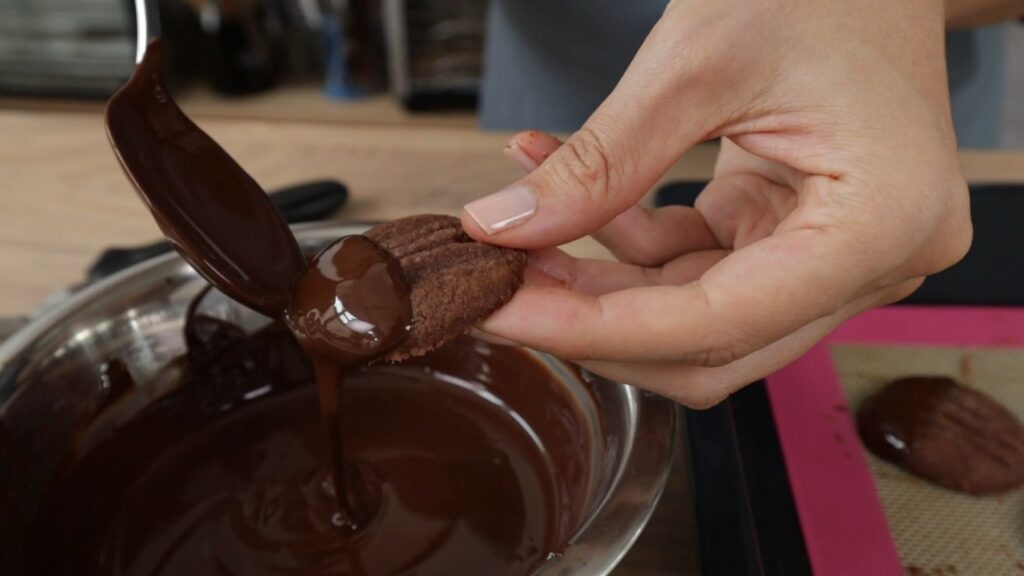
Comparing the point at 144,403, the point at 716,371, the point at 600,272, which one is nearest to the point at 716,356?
the point at 716,371

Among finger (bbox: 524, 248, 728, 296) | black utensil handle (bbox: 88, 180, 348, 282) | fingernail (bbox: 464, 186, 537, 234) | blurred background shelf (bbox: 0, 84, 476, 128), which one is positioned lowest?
blurred background shelf (bbox: 0, 84, 476, 128)

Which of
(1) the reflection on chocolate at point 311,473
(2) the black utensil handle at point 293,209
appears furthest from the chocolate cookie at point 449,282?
(2) the black utensil handle at point 293,209

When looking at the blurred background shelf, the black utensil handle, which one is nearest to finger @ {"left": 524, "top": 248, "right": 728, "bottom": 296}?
the black utensil handle

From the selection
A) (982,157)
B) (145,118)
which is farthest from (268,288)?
(982,157)

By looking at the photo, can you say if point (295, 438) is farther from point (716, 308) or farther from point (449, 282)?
point (716, 308)

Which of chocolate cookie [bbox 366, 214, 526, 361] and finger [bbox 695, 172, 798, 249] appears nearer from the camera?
chocolate cookie [bbox 366, 214, 526, 361]

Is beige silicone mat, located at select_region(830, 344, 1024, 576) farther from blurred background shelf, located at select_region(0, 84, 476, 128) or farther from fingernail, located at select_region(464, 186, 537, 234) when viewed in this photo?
blurred background shelf, located at select_region(0, 84, 476, 128)

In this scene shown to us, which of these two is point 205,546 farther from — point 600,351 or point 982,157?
point 982,157
